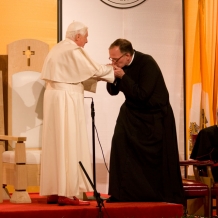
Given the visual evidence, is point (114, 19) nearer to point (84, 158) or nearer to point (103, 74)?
point (103, 74)

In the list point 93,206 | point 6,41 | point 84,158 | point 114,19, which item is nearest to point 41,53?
point 6,41

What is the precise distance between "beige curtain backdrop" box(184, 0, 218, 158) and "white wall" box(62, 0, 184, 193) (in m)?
0.13

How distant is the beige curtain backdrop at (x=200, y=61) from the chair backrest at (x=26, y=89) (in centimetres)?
213

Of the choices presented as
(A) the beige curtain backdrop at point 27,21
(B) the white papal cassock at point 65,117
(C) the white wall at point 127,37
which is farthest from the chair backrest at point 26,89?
(B) the white papal cassock at point 65,117

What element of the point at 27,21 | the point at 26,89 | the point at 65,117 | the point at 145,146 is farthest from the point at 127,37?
the point at 65,117

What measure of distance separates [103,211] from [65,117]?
908mm

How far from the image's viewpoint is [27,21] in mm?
6113

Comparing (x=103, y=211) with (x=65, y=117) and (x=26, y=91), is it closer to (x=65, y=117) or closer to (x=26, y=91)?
(x=65, y=117)

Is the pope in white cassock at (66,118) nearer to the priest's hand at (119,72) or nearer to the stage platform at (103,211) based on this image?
the priest's hand at (119,72)

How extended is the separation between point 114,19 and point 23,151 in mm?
2543

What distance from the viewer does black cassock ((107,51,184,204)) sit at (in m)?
4.59

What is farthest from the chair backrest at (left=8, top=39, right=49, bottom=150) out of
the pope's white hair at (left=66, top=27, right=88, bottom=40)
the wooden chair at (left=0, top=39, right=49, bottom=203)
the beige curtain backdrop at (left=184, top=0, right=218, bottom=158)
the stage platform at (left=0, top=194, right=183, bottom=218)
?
the beige curtain backdrop at (left=184, top=0, right=218, bottom=158)

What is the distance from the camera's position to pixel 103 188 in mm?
6312

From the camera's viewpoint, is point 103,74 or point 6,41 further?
point 6,41
